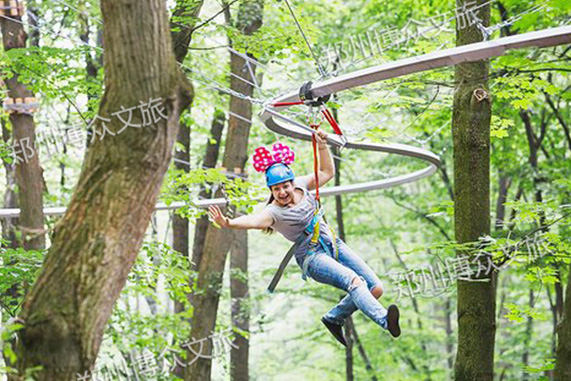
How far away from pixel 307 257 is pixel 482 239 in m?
1.47

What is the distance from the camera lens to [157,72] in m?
3.01

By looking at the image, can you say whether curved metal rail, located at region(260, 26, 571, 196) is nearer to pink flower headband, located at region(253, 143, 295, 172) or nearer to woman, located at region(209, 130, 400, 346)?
pink flower headband, located at region(253, 143, 295, 172)

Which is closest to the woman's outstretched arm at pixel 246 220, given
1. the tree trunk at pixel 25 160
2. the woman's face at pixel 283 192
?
the woman's face at pixel 283 192

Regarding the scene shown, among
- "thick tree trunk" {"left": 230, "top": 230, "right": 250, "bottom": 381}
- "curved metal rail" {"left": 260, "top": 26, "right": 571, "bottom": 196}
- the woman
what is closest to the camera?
"curved metal rail" {"left": 260, "top": 26, "right": 571, "bottom": 196}

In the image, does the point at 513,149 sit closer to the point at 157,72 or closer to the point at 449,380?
the point at 449,380

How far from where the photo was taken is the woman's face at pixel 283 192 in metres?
4.25

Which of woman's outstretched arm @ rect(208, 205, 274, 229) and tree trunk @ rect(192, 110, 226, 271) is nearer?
woman's outstretched arm @ rect(208, 205, 274, 229)

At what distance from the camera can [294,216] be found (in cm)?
425

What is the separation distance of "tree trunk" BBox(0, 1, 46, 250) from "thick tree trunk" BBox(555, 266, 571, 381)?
415cm

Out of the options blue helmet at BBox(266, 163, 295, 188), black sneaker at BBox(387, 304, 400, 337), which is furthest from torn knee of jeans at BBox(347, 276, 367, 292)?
blue helmet at BBox(266, 163, 295, 188)

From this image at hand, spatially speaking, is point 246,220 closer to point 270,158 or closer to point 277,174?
point 277,174

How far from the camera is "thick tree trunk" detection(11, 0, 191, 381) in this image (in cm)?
280

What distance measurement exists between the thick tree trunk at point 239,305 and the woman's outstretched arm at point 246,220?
5624mm

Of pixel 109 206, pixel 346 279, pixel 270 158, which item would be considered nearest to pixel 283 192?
pixel 270 158
